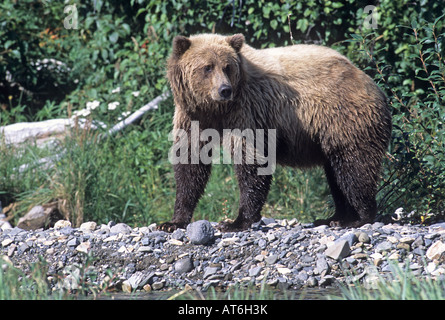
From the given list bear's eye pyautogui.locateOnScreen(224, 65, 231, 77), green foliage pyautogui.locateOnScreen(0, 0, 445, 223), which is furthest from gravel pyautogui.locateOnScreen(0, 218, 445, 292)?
bear's eye pyautogui.locateOnScreen(224, 65, 231, 77)

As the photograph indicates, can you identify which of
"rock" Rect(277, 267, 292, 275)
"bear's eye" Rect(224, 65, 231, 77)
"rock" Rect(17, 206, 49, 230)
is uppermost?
"bear's eye" Rect(224, 65, 231, 77)

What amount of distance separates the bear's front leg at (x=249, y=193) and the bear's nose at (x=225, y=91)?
64 centimetres

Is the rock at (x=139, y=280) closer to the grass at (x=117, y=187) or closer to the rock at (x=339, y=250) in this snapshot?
the rock at (x=339, y=250)

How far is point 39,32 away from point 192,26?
2.68 m

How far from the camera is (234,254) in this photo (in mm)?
4984

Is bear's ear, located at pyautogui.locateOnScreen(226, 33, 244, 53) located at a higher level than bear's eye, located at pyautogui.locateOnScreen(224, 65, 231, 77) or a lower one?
higher

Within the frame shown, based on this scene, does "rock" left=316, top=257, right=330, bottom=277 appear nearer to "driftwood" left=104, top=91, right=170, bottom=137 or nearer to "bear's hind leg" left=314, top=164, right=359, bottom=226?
"bear's hind leg" left=314, top=164, right=359, bottom=226

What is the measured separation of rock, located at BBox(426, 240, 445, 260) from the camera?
4621 mm

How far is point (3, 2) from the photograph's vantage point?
9477 millimetres

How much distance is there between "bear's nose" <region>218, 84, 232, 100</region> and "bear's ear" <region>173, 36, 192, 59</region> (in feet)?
1.90

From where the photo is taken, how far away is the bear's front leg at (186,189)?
5512 millimetres

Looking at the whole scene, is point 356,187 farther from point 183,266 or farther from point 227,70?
point 183,266
